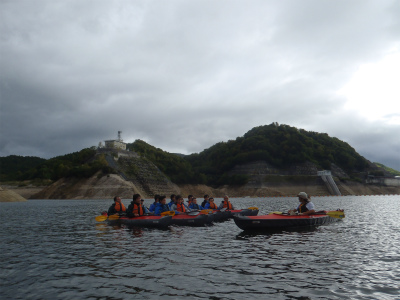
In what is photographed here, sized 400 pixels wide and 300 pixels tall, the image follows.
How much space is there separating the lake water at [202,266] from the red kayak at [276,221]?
2.48ft

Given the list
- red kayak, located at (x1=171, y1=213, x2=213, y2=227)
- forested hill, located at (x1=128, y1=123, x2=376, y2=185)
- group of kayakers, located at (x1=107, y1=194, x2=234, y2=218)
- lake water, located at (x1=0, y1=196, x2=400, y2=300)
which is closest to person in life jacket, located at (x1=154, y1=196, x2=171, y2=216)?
group of kayakers, located at (x1=107, y1=194, x2=234, y2=218)

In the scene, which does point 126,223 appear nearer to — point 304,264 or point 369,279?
point 304,264

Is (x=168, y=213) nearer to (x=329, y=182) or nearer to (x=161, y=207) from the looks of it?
(x=161, y=207)

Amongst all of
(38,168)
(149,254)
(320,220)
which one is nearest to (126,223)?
(149,254)

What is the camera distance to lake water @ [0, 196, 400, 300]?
34.9 feet

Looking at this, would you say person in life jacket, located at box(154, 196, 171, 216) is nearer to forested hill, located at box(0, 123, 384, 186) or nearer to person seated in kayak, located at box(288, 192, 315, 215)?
person seated in kayak, located at box(288, 192, 315, 215)

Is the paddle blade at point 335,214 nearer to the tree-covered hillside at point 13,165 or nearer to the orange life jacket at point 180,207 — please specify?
the orange life jacket at point 180,207

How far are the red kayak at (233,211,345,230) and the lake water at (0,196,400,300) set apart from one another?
757mm

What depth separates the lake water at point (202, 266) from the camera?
1064 cm

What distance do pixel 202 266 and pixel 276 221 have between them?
10.7 m

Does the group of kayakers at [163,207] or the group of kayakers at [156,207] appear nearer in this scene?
the group of kayakers at [163,207]

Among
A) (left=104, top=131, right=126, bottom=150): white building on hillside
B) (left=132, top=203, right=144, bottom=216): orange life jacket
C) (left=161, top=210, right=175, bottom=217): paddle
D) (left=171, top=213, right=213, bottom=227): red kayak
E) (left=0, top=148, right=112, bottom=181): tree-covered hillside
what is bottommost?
(left=171, top=213, right=213, bottom=227): red kayak

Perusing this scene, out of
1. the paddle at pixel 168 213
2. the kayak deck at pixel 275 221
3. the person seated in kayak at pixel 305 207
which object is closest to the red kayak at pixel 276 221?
the kayak deck at pixel 275 221

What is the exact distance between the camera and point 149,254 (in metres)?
16.5
